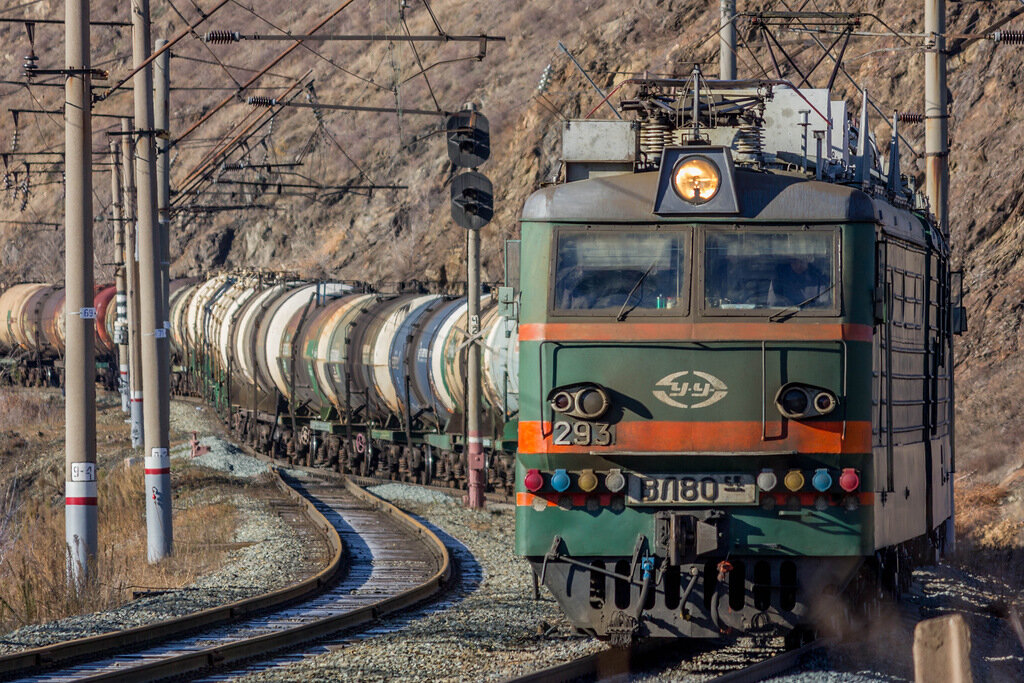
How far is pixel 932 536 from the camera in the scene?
12.5m

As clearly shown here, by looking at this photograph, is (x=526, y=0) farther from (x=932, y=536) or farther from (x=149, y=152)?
(x=932, y=536)

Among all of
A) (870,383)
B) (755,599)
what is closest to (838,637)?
(755,599)

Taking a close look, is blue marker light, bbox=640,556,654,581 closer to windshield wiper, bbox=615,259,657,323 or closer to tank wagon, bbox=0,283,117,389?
windshield wiper, bbox=615,259,657,323

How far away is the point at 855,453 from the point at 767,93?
10.9ft

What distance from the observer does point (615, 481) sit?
8.98 metres

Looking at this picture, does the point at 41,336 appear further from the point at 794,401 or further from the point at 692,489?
the point at 794,401

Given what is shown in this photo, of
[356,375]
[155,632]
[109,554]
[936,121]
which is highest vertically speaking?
[936,121]

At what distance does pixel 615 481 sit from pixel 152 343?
991cm

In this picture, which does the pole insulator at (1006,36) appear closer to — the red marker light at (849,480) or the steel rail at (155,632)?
the steel rail at (155,632)

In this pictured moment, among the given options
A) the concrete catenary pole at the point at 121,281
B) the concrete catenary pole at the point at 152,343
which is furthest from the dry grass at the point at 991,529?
the concrete catenary pole at the point at 121,281

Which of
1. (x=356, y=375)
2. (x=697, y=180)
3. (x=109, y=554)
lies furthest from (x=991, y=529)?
(x=356, y=375)

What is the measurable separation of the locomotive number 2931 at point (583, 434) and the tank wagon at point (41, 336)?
4025 centimetres

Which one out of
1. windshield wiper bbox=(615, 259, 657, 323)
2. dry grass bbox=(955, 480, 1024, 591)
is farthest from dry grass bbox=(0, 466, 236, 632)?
dry grass bbox=(955, 480, 1024, 591)

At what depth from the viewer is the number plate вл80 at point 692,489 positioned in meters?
8.98
